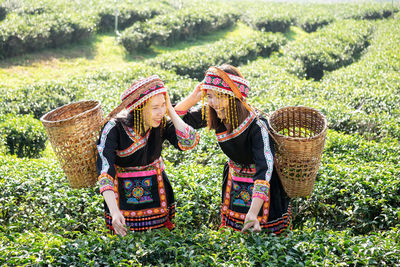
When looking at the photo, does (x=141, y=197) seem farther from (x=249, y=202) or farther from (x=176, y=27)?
(x=176, y=27)

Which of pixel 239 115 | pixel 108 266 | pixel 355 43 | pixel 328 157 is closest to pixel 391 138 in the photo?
pixel 328 157

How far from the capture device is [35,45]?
39.4 ft

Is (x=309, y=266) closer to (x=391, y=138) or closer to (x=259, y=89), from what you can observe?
(x=391, y=138)

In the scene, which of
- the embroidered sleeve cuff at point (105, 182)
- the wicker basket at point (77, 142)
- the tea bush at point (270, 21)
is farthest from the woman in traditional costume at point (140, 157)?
the tea bush at point (270, 21)

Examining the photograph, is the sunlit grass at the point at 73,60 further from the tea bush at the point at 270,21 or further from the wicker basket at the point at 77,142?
the wicker basket at the point at 77,142

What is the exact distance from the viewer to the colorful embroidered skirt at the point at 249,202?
3082mm

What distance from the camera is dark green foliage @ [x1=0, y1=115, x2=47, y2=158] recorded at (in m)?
6.27

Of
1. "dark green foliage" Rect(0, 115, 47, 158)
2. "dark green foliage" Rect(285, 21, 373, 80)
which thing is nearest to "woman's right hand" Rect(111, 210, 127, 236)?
"dark green foliage" Rect(0, 115, 47, 158)

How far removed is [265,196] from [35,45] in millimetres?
11110

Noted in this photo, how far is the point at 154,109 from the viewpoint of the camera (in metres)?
2.85

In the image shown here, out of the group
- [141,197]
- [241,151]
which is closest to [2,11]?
[141,197]

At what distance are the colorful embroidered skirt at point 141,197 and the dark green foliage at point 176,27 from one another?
10.2 m

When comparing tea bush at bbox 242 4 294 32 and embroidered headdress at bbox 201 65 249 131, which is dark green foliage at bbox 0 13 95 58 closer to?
tea bush at bbox 242 4 294 32

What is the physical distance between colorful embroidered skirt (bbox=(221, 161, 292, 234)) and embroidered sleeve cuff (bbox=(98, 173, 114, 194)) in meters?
0.96
